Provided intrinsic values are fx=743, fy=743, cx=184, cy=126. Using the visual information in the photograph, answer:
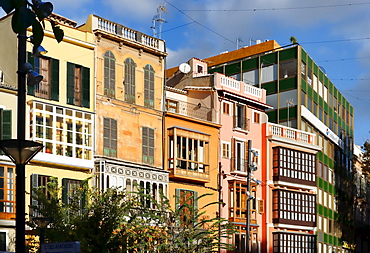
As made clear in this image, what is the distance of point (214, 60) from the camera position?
65562 millimetres

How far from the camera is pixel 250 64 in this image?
60.5 metres

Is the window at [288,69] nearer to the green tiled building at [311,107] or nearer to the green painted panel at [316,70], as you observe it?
the green tiled building at [311,107]

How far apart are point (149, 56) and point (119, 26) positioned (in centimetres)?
290

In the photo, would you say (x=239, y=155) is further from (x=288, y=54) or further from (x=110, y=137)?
(x=288, y=54)

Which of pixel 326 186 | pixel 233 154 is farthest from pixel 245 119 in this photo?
pixel 326 186

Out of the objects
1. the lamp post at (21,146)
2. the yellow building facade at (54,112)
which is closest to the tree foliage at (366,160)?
the yellow building facade at (54,112)

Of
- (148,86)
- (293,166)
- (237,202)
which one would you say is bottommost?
(237,202)

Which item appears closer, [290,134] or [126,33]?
[126,33]

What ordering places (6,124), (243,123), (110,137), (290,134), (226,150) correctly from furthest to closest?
(290,134)
(243,123)
(226,150)
(110,137)
(6,124)

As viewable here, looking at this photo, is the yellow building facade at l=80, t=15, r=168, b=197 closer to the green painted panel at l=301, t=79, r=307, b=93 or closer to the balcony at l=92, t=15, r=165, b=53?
the balcony at l=92, t=15, r=165, b=53

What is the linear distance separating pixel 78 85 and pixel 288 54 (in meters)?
25.8

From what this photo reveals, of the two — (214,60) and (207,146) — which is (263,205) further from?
(214,60)

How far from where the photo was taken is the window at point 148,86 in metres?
41.5

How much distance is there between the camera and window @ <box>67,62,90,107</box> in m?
36.8
